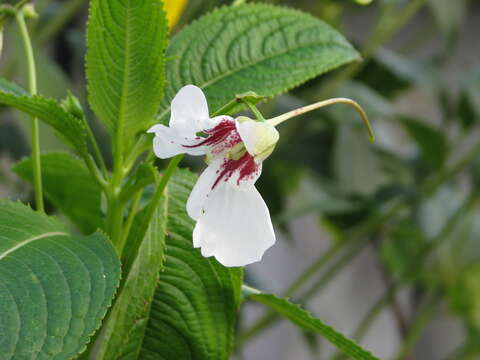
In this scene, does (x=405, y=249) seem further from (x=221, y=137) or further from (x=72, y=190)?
(x=221, y=137)

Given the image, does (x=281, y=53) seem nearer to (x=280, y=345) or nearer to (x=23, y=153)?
(x=23, y=153)

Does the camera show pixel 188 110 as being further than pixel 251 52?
No

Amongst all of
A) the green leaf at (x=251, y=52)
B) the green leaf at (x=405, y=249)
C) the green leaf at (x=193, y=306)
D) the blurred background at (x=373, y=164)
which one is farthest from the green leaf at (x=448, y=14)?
the green leaf at (x=193, y=306)

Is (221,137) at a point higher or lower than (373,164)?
lower

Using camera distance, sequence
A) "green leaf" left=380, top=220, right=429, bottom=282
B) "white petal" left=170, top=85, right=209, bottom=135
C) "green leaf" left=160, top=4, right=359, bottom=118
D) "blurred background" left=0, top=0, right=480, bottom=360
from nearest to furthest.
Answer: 1. "white petal" left=170, top=85, right=209, bottom=135
2. "green leaf" left=160, top=4, right=359, bottom=118
3. "blurred background" left=0, top=0, right=480, bottom=360
4. "green leaf" left=380, top=220, right=429, bottom=282

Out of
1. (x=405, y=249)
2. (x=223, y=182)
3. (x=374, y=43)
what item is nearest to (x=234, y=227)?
(x=223, y=182)

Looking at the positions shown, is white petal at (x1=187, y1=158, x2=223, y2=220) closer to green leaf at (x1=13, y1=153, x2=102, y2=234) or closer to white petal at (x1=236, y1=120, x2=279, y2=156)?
white petal at (x1=236, y1=120, x2=279, y2=156)

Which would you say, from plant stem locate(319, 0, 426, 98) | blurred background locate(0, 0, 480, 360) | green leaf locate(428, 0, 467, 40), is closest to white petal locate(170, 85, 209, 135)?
blurred background locate(0, 0, 480, 360)
